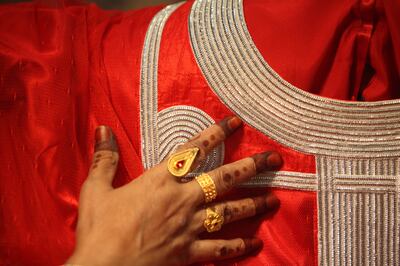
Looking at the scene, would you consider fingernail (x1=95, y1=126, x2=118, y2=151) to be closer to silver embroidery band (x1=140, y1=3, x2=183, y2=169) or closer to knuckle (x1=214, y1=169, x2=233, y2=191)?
silver embroidery band (x1=140, y1=3, x2=183, y2=169)

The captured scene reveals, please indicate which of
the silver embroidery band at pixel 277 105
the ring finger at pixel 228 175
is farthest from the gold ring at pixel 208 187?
the silver embroidery band at pixel 277 105

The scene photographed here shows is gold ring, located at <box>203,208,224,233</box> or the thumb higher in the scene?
the thumb

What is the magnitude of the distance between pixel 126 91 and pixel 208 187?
21 centimetres

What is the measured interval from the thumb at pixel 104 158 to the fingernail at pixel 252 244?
22cm

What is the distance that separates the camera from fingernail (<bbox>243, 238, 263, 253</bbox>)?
0.67m

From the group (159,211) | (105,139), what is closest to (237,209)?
(159,211)

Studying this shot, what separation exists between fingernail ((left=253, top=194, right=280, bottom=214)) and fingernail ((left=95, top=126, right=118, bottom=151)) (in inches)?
9.2

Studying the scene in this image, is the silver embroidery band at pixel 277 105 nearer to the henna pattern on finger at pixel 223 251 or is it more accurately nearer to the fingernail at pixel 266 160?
the fingernail at pixel 266 160

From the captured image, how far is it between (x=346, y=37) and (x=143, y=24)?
329 millimetres

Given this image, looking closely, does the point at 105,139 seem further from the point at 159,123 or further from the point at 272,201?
the point at 272,201

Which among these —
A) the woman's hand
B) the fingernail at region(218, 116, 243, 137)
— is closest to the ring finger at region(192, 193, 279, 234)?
the woman's hand

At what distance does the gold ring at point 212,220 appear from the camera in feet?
2.16


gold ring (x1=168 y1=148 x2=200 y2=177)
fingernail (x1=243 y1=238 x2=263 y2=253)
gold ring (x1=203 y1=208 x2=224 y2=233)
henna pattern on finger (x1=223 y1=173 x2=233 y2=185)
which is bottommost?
fingernail (x1=243 y1=238 x2=263 y2=253)

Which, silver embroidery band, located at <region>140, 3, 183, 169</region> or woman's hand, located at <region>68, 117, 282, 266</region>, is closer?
woman's hand, located at <region>68, 117, 282, 266</region>
